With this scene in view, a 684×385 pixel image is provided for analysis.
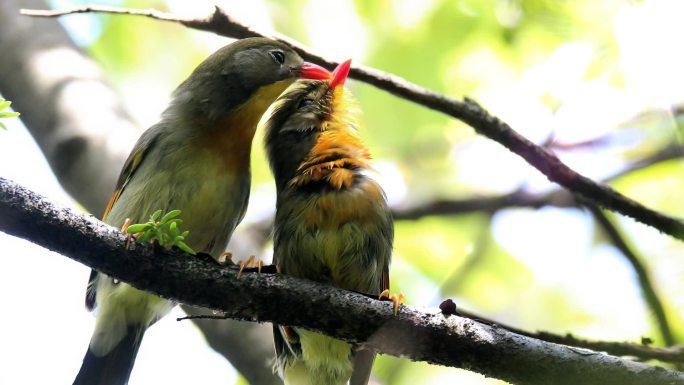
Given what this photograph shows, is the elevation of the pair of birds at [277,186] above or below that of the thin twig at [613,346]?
above

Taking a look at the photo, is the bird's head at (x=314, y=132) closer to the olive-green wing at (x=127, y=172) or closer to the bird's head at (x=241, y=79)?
the bird's head at (x=241, y=79)

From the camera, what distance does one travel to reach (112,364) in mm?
4434

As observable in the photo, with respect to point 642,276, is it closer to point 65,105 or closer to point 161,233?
point 161,233

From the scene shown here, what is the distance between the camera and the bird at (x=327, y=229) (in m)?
3.66

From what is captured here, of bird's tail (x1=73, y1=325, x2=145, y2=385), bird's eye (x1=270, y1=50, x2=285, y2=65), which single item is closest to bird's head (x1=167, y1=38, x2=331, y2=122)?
bird's eye (x1=270, y1=50, x2=285, y2=65)

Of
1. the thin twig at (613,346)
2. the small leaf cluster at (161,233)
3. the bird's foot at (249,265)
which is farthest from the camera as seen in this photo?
the thin twig at (613,346)

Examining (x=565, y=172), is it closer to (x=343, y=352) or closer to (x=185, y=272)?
(x=343, y=352)

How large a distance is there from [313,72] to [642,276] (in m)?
2.05

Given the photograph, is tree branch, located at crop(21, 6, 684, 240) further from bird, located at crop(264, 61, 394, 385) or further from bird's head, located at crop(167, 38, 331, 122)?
bird's head, located at crop(167, 38, 331, 122)

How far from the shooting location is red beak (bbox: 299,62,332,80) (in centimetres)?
447

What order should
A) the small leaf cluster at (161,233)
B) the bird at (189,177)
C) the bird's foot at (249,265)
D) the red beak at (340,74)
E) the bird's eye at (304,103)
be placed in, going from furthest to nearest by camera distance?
1. the bird's eye at (304,103)
2. the bird at (189,177)
3. the red beak at (340,74)
4. the bird's foot at (249,265)
5. the small leaf cluster at (161,233)

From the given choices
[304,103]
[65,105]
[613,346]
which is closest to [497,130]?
[613,346]

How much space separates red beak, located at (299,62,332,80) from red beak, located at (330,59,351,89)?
24cm

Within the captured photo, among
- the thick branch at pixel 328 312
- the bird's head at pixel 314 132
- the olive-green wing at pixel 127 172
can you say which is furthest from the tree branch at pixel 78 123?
the thick branch at pixel 328 312
